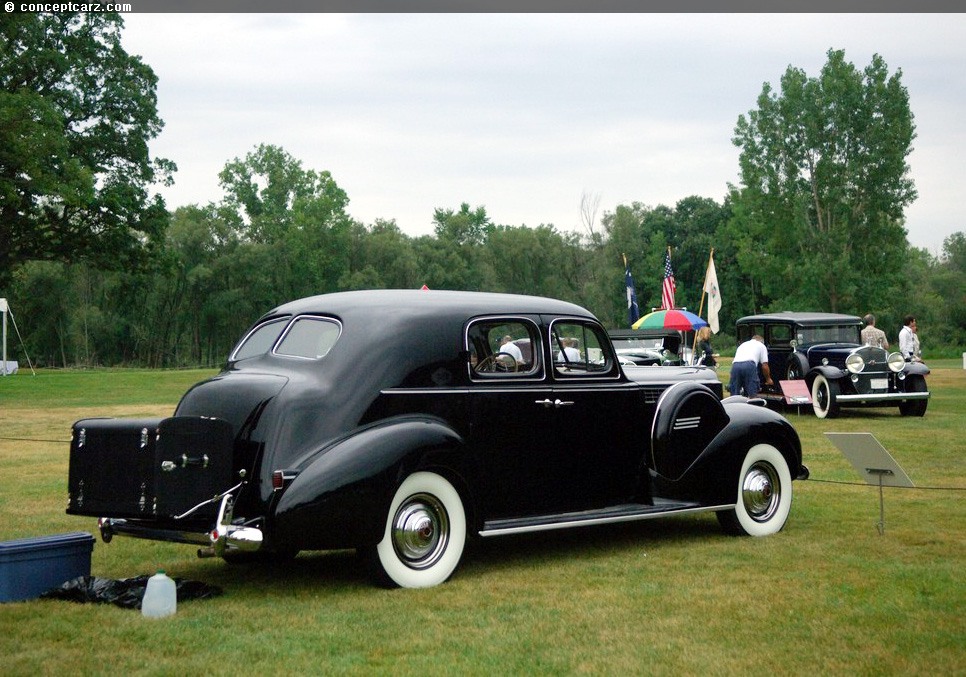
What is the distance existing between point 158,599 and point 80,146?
120 feet

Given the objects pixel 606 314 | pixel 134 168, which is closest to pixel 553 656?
pixel 134 168

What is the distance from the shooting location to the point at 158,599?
6062 mm

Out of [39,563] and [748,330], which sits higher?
[748,330]

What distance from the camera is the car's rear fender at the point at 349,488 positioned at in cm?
639

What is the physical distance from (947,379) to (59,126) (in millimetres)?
29862

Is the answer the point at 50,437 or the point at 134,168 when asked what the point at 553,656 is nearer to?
the point at 50,437

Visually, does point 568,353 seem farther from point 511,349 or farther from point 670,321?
point 670,321

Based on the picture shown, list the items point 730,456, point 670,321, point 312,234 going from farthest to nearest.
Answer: point 312,234 → point 670,321 → point 730,456

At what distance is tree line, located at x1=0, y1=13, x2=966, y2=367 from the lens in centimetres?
3788

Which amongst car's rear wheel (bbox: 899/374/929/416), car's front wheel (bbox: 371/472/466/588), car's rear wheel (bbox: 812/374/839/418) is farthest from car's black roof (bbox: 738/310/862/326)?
car's front wheel (bbox: 371/472/466/588)

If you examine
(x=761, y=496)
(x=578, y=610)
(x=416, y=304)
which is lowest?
(x=578, y=610)

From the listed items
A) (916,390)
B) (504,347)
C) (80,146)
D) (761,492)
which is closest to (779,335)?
(916,390)

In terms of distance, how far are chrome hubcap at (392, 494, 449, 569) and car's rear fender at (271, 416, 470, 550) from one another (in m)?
0.25

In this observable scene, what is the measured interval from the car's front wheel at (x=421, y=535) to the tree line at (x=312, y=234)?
91.3 ft
